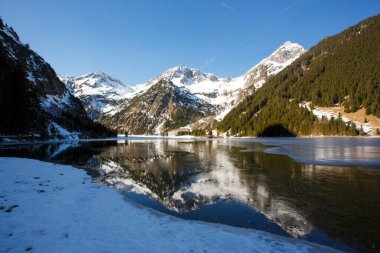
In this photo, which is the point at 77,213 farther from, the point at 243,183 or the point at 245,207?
the point at 243,183

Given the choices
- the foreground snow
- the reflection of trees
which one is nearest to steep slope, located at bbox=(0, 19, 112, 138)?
the foreground snow

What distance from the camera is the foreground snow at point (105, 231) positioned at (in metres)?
9.27

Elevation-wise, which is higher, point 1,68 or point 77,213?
point 1,68

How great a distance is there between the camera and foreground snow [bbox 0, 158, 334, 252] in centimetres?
927

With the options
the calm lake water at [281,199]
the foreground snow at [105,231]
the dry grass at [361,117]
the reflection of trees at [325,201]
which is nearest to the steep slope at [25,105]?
the calm lake water at [281,199]

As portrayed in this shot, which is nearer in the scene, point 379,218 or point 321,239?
point 321,239

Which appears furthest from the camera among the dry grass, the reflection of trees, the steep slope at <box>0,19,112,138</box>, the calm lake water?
the dry grass

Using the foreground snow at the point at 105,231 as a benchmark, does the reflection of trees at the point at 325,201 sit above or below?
below

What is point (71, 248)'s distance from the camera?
8.89m

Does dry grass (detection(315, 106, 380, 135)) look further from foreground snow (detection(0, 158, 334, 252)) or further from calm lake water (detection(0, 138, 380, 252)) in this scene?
foreground snow (detection(0, 158, 334, 252))

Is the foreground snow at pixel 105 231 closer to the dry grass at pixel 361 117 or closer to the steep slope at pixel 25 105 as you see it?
the steep slope at pixel 25 105

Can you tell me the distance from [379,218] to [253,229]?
7.92 metres

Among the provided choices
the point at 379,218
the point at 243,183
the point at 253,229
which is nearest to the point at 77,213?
the point at 253,229

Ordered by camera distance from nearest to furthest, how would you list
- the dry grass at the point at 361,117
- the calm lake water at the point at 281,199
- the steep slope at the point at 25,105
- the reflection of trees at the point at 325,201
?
the calm lake water at the point at 281,199
the reflection of trees at the point at 325,201
the steep slope at the point at 25,105
the dry grass at the point at 361,117
